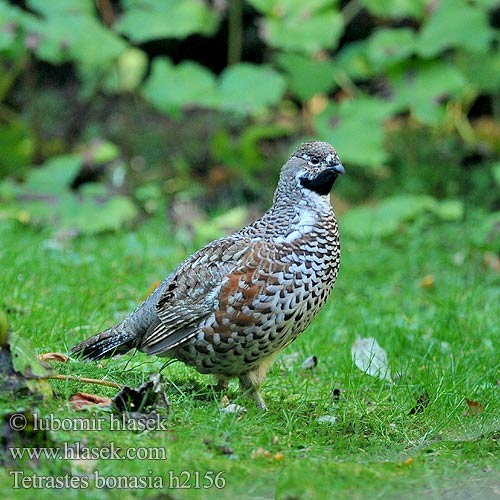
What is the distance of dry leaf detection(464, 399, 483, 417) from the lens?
4.71 metres

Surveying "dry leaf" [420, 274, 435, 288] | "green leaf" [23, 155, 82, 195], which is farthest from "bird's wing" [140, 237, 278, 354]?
"green leaf" [23, 155, 82, 195]

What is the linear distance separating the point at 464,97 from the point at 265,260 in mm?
5970

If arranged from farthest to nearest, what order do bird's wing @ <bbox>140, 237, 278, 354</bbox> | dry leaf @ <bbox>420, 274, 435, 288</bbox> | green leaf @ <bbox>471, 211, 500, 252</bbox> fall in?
green leaf @ <bbox>471, 211, 500, 252</bbox> < dry leaf @ <bbox>420, 274, 435, 288</bbox> < bird's wing @ <bbox>140, 237, 278, 354</bbox>

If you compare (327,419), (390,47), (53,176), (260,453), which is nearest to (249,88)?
(390,47)

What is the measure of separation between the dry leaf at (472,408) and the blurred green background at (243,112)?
134 inches

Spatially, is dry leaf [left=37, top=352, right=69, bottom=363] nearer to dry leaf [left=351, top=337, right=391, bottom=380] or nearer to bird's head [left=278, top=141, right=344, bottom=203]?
bird's head [left=278, top=141, right=344, bottom=203]

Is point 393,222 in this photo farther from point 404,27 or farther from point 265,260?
point 265,260

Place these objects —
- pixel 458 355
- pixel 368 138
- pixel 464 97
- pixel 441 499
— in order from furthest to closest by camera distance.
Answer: pixel 464 97 → pixel 368 138 → pixel 458 355 → pixel 441 499

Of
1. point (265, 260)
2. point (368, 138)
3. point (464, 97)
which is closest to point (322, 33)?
point (368, 138)

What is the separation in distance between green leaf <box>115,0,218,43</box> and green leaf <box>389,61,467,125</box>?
2.00 meters

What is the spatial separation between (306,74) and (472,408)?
5.44 m

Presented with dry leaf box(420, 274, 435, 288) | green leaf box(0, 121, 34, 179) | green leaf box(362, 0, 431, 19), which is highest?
green leaf box(362, 0, 431, 19)

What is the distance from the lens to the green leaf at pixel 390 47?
9.32 meters

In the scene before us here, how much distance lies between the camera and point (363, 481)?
12.4 feet
